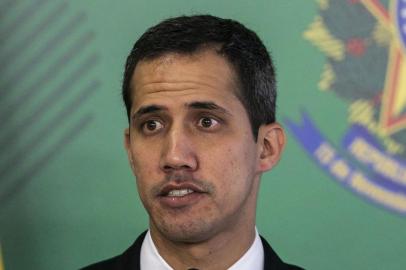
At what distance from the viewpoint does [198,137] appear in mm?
1242

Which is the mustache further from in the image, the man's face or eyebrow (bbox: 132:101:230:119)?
eyebrow (bbox: 132:101:230:119)

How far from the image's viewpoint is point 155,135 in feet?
4.11

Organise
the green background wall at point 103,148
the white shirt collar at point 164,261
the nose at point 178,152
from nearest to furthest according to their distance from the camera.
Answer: the nose at point 178,152 < the white shirt collar at point 164,261 < the green background wall at point 103,148

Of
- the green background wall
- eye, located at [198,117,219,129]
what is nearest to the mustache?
eye, located at [198,117,219,129]

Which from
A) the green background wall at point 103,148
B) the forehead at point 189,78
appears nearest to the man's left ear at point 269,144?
the forehead at point 189,78

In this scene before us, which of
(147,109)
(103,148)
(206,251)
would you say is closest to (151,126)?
(147,109)

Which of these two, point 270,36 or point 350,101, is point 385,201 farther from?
point 270,36

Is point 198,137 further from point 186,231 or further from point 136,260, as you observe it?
point 136,260

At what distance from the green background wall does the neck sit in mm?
484

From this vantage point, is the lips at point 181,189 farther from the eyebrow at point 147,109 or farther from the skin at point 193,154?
the eyebrow at point 147,109

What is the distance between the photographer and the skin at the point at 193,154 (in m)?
1.21

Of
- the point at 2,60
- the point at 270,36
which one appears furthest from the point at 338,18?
the point at 2,60

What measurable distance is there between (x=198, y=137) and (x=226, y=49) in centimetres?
18

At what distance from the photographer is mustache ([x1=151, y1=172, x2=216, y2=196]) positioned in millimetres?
1201
